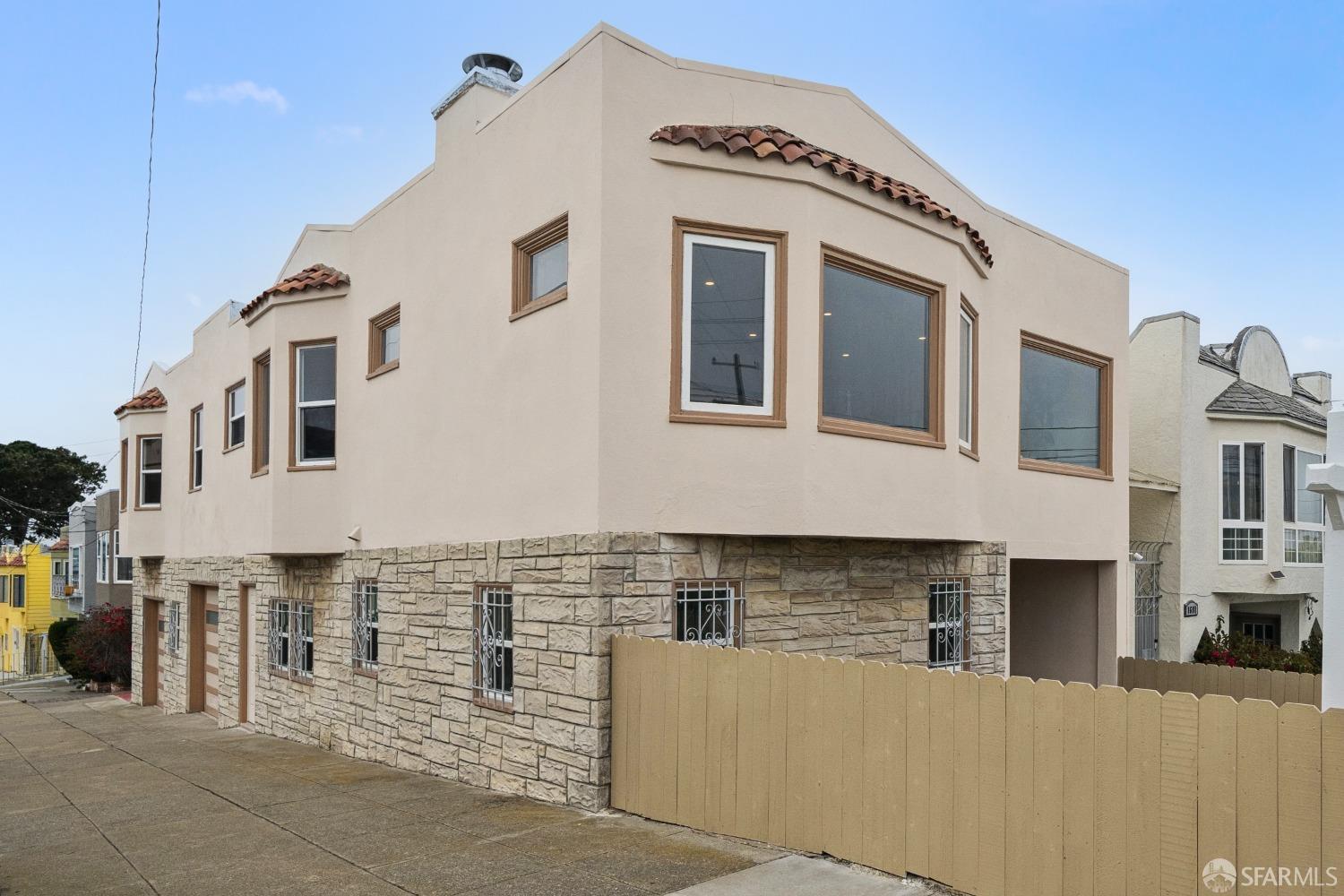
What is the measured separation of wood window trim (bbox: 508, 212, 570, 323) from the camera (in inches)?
347

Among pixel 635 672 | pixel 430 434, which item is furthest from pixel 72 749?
pixel 635 672

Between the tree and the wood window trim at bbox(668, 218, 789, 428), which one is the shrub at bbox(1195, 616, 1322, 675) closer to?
the wood window trim at bbox(668, 218, 789, 428)

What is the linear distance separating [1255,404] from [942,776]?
52.3 ft

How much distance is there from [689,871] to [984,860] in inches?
70.6

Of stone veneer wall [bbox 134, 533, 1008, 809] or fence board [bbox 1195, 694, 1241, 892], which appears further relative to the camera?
stone veneer wall [bbox 134, 533, 1008, 809]

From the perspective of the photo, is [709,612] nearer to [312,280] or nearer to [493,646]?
[493,646]

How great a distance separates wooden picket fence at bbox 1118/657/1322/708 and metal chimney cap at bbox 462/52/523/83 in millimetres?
9579

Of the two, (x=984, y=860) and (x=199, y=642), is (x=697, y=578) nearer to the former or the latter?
(x=984, y=860)

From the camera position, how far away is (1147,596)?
1769 centimetres

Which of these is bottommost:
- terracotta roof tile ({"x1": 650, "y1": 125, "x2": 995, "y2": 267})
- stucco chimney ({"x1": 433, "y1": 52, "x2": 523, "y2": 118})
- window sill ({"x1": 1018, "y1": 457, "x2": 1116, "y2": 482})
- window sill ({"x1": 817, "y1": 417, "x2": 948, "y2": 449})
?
window sill ({"x1": 1018, "y1": 457, "x2": 1116, "y2": 482})

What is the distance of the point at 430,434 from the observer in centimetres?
1081

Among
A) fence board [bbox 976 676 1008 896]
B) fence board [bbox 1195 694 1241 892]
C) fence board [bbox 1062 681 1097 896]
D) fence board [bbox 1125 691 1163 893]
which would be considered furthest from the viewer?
fence board [bbox 976 676 1008 896]

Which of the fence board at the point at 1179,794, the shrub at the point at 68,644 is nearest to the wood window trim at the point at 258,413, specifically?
the fence board at the point at 1179,794

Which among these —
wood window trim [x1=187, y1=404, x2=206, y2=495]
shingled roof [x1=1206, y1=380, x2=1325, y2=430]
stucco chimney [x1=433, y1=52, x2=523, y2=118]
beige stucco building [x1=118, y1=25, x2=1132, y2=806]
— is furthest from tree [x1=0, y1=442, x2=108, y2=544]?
shingled roof [x1=1206, y1=380, x2=1325, y2=430]
